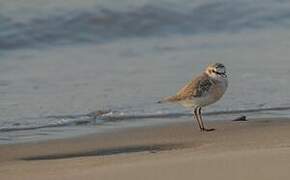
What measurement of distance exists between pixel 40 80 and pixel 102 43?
281 cm

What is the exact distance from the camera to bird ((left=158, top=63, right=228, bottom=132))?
884 cm

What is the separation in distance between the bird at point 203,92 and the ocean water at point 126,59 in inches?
12.0

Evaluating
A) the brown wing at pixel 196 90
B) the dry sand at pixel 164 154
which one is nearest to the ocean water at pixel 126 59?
the brown wing at pixel 196 90

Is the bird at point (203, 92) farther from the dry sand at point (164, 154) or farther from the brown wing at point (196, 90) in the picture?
the dry sand at point (164, 154)

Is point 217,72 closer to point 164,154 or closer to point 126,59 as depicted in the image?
point 164,154

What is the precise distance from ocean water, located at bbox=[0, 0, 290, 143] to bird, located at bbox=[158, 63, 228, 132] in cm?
30

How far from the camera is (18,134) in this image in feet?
27.9

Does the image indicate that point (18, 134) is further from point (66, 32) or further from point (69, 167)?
point (66, 32)

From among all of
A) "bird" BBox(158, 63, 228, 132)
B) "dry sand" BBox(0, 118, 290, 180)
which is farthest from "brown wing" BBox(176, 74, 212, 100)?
"dry sand" BBox(0, 118, 290, 180)

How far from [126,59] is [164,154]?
15.7 feet

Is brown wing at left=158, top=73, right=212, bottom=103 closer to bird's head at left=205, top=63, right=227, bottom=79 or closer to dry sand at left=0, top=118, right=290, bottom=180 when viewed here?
bird's head at left=205, top=63, right=227, bottom=79

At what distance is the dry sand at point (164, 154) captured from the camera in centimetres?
Result: 599

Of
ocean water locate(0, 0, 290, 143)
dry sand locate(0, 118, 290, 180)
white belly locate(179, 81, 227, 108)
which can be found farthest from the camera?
ocean water locate(0, 0, 290, 143)

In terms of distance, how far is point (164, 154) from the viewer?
22.7 ft
